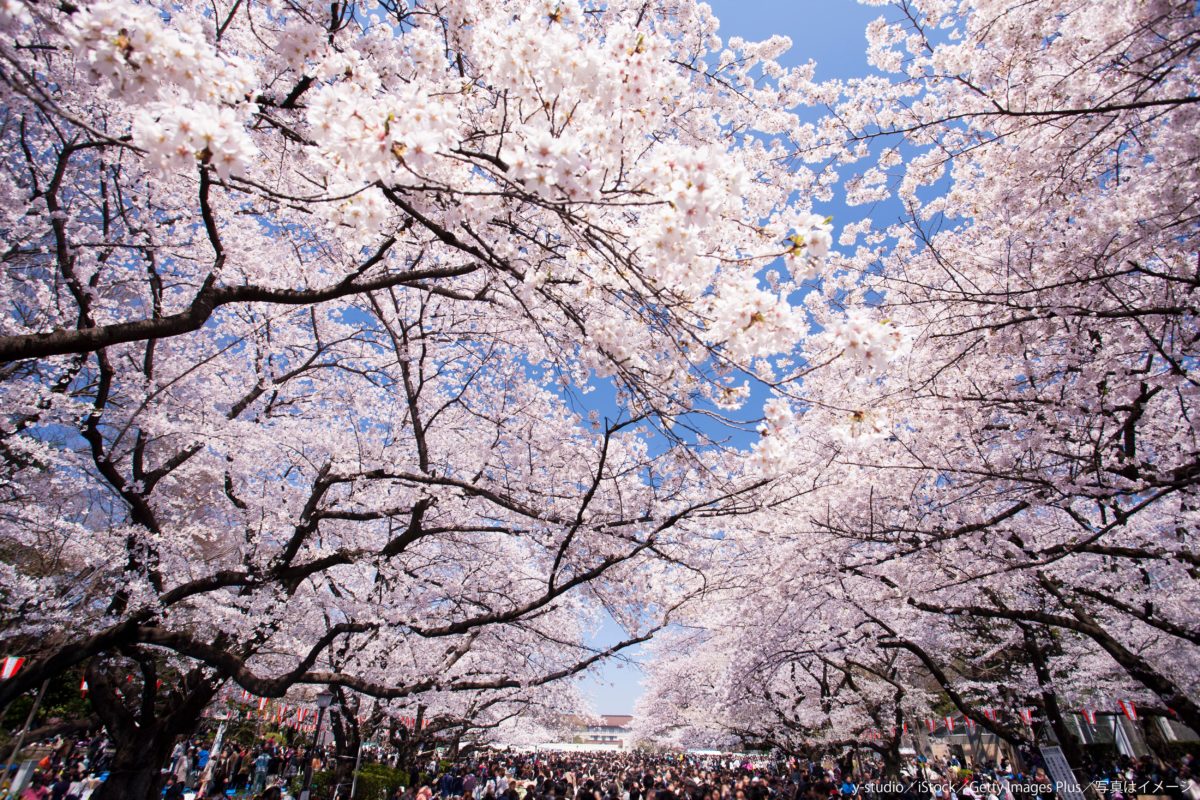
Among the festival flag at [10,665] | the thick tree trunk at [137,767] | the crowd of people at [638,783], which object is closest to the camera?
the festival flag at [10,665]

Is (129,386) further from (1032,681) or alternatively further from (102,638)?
(1032,681)

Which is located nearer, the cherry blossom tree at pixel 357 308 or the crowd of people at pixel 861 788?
the cherry blossom tree at pixel 357 308

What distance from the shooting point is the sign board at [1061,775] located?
7.99m

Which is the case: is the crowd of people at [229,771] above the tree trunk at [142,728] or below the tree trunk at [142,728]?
below

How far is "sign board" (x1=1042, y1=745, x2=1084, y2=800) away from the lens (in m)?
7.99

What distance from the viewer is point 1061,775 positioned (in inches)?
320

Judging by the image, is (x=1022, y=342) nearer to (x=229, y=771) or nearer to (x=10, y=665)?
(x=10, y=665)

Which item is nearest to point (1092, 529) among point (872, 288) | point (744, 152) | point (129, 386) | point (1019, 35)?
point (872, 288)

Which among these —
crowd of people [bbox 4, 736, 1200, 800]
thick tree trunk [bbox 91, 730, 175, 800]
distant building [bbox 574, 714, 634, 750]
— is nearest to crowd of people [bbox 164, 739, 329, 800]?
crowd of people [bbox 4, 736, 1200, 800]

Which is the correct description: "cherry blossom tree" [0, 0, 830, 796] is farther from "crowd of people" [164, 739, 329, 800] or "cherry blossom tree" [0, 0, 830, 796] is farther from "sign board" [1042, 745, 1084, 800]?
"sign board" [1042, 745, 1084, 800]

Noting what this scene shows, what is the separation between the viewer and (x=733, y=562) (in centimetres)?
1015

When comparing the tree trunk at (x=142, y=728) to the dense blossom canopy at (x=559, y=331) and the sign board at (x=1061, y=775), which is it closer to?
the dense blossom canopy at (x=559, y=331)

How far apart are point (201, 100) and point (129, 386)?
641cm

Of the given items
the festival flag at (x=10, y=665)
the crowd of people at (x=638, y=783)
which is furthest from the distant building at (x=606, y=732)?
the festival flag at (x=10, y=665)
